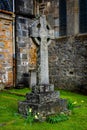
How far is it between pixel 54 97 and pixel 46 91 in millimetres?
291

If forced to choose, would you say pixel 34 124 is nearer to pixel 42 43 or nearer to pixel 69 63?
pixel 42 43

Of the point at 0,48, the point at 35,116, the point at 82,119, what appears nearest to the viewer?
the point at 35,116

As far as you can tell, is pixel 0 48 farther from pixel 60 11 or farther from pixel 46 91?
pixel 46 91

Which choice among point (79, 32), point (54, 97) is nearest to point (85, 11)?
point (79, 32)

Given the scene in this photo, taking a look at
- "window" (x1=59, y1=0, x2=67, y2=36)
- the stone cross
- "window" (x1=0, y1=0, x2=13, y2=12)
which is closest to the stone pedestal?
the stone cross

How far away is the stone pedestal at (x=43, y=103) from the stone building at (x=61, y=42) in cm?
505

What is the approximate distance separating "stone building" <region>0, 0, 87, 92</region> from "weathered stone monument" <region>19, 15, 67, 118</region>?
4.79 metres

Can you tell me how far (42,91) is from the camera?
7777mm

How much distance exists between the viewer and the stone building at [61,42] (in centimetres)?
1287

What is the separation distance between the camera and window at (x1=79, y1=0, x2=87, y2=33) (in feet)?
42.1

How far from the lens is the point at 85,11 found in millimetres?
12836

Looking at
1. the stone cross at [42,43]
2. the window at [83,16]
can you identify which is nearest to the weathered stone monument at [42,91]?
the stone cross at [42,43]

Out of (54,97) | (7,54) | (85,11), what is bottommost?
(54,97)

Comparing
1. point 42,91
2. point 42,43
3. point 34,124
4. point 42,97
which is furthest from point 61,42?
point 34,124
